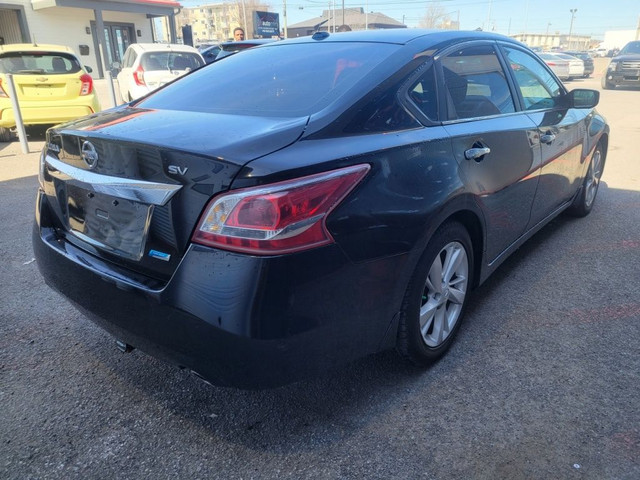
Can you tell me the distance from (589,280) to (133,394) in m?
3.02

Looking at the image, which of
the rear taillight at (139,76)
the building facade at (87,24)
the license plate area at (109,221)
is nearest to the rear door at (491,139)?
the license plate area at (109,221)

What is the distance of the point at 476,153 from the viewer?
99.7 inches

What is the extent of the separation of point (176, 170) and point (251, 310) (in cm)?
55

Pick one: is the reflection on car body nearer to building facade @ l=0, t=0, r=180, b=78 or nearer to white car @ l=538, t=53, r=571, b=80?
building facade @ l=0, t=0, r=180, b=78

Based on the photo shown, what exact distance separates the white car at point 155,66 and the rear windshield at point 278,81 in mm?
8262

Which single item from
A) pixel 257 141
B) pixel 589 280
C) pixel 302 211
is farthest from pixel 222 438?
pixel 589 280

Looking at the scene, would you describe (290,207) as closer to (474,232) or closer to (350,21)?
(474,232)

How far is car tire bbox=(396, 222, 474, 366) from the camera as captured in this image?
224 centimetres

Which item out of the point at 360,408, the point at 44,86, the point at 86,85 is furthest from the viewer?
the point at 86,85

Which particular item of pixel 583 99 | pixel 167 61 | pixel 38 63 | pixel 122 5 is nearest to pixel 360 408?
pixel 583 99

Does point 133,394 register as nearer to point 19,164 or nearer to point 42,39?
point 19,164

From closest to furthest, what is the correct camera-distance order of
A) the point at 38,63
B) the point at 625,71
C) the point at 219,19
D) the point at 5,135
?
the point at 38,63 < the point at 5,135 < the point at 625,71 < the point at 219,19

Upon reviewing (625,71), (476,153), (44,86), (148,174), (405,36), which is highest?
(405,36)

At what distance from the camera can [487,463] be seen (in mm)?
1958
